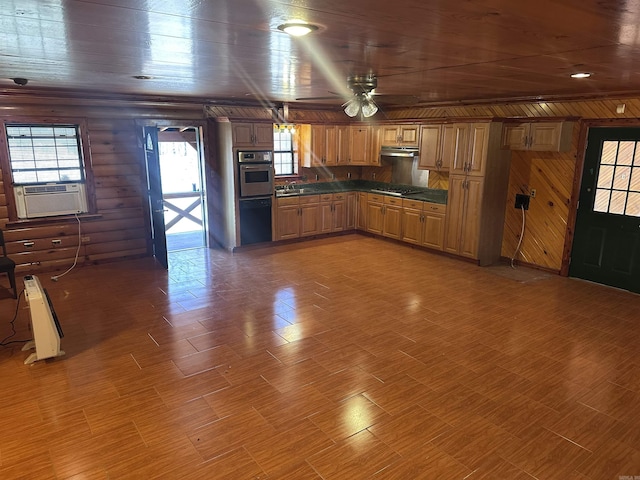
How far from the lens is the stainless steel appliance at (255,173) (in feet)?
22.9

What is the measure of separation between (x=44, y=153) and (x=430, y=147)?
18.8 ft

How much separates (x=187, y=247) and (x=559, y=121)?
600 cm

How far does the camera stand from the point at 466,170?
6516mm

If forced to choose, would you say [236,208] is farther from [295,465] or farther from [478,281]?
[295,465]

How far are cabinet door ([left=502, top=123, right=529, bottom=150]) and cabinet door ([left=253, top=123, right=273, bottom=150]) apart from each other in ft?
11.9

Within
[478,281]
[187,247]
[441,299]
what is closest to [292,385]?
[441,299]

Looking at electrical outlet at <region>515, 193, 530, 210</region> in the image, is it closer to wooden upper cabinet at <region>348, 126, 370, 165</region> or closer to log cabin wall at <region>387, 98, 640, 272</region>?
log cabin wall at <region>387, 98, 640, 272</region>

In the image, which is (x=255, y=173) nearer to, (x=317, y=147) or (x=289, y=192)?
(x=289, y=192)

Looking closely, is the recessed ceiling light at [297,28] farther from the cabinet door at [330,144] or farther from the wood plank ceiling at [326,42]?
the cabinet door at [330,144]

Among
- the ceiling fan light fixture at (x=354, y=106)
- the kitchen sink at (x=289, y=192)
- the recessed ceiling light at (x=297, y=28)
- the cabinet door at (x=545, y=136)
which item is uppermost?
the recessed ceiling light at (x=297, y=28)

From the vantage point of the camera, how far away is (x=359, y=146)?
27.5 ft

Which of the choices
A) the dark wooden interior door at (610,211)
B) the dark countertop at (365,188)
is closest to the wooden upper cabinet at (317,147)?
the dark countertop at (365,188)

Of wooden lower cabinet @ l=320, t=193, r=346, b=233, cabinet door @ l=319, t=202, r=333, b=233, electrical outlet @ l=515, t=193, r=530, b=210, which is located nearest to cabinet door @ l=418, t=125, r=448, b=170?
electrical outlet @ l=515, t=193, r=530, b=210

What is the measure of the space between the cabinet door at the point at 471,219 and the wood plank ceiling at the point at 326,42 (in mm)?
1999
